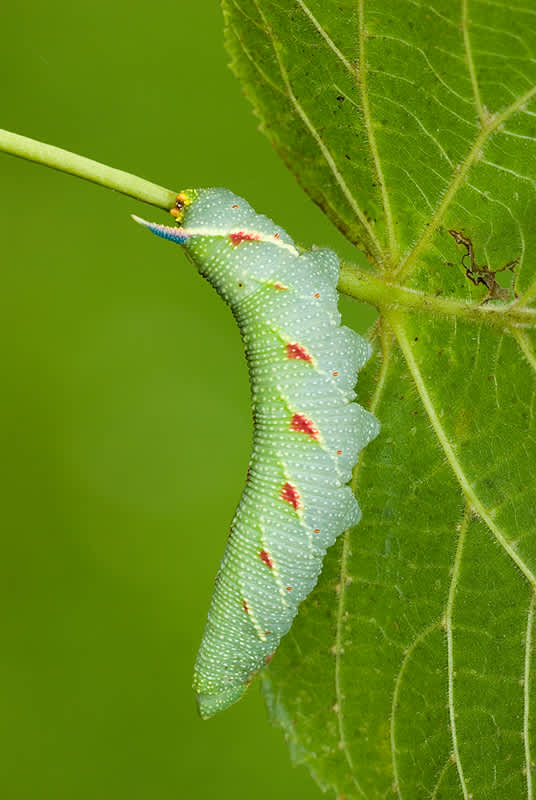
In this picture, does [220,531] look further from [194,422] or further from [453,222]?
[453,222]

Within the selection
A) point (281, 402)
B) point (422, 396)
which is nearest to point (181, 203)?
point (281, 402)

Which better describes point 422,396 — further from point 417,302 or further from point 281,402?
point 281,402

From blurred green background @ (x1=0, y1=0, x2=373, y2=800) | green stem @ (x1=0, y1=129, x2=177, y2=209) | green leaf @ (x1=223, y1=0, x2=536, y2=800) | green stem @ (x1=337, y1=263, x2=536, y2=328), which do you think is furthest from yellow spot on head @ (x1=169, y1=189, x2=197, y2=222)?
blurred green background @ (x1=0, y1=0, x2=373, y2=800)

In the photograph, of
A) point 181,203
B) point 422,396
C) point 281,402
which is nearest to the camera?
point 181,203

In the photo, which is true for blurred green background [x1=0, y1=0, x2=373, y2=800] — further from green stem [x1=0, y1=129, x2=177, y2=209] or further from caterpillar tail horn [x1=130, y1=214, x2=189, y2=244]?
green stem [x1=0, y1=129, x2=177, y2=209]

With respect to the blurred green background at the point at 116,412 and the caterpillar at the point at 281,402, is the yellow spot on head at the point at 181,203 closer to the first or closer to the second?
the caterpillar at the point at 281,402

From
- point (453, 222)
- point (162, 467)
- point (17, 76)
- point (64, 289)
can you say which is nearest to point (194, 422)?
point (162, 467)

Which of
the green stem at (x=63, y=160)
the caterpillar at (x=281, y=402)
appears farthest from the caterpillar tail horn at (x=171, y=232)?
the green stem at (x=63, y=160)
